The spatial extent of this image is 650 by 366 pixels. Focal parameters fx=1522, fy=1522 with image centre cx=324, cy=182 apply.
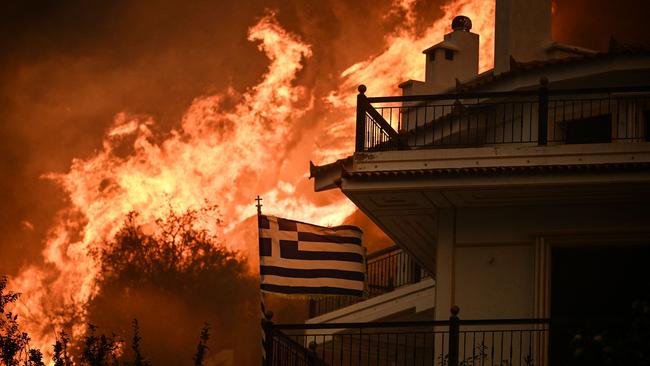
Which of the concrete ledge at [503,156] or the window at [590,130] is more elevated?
the window at [590,130]

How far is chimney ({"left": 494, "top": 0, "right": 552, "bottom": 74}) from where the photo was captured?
3023cm

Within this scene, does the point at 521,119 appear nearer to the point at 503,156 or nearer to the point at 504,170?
the point at 503,156

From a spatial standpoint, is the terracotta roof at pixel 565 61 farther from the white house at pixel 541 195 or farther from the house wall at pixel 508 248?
the house wall at pixel 508 248

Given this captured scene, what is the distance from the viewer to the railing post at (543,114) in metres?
24.1

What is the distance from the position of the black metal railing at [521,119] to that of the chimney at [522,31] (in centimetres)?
280

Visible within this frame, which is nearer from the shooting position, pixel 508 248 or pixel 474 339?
pixel 474 339

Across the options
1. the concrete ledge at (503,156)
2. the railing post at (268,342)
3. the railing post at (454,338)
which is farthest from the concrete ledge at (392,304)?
the railing post at (454,338)

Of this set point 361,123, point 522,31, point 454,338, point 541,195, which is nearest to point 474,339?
point 454,338

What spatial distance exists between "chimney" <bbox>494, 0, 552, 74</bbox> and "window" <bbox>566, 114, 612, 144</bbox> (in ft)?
13.2

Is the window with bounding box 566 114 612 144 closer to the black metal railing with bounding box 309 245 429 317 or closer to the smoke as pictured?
the black metal railing with bounding box 309 245 429 317

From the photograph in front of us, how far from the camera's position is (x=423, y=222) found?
1037 inches

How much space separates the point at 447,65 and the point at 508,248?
1039 cm

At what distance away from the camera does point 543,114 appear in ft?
79.7

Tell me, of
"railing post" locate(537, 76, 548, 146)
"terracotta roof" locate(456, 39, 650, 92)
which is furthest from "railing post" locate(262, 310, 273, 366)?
"terracotta roof" locate(456, 39, 650, 92)
